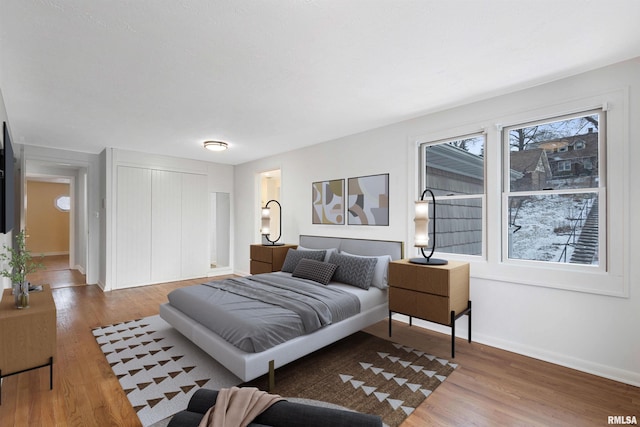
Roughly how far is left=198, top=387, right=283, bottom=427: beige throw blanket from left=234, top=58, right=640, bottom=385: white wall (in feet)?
8.91

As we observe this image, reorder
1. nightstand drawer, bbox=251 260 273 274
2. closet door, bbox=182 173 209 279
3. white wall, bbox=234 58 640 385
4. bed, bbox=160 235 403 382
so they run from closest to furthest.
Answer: bed, bbox=160 235 403 382 → white wall, bbox=234 58 640 385 → nightstand drawer, bbox=251 260 273 274 → closet door, bbox=182 173 209 279

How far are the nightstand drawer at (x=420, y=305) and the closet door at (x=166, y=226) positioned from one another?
4.59 metres

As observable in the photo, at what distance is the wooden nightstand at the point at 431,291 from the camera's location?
287cm

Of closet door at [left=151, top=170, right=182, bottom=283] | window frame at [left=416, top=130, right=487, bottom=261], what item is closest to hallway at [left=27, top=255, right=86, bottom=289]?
closet door at [left=151, top=170, right=182, bottom=283]

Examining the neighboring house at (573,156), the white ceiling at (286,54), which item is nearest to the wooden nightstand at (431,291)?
the neighboring house at (573,156)

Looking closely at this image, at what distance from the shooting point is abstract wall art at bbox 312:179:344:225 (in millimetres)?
4676

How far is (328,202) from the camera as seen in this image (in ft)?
15.9

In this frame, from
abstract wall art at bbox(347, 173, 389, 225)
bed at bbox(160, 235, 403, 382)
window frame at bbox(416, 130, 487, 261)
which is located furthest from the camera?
abstract wall art at bbox(347, 173, 389, 225)

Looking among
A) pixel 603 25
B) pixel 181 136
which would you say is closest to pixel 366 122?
pixel 603 25

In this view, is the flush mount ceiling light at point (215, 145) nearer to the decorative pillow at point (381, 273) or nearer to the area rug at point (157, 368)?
the area rug at point (157, 368)

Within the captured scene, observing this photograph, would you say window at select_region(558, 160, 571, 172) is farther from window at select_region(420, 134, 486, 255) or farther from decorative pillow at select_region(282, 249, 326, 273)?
decorative pillow at select_region(282, 249, 326, 273)

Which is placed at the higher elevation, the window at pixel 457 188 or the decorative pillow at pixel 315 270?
the window at pixel 457 188

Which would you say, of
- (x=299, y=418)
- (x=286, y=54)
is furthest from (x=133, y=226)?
(x=299, y=418)

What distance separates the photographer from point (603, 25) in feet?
6.51
